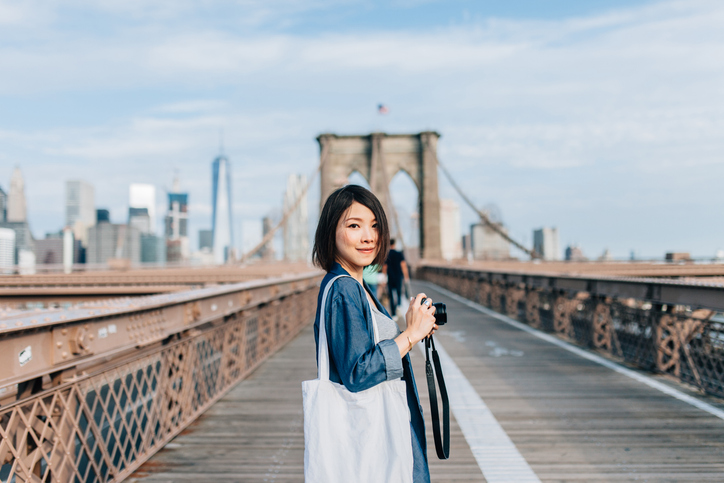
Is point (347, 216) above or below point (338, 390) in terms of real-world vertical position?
above

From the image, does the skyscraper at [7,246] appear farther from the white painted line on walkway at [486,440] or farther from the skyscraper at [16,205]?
the white painted line on walkway at [486,440]

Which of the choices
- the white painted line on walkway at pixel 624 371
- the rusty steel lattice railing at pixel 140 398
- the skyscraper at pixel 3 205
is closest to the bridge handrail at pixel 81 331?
the rusty steel lattice railing at pixel 140 398

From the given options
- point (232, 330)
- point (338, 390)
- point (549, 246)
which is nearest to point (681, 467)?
point (338, 390)

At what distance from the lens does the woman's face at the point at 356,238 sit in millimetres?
1634

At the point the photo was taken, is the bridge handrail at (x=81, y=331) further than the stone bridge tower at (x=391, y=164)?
No

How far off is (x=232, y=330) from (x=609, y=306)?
446 cm

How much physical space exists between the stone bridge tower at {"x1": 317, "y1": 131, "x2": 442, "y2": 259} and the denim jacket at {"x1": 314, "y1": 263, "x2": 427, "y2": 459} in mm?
42925

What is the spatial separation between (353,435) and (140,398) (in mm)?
2374

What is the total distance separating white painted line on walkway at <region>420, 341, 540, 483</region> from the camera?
3.07 m

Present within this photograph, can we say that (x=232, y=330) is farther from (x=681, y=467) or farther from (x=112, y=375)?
(x=681, y=467)

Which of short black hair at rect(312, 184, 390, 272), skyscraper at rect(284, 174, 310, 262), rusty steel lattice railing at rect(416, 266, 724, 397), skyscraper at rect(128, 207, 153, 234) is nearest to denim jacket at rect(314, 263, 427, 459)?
short black hair at rect(312, 184, 390, 272)

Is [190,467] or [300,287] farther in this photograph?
[300,287]

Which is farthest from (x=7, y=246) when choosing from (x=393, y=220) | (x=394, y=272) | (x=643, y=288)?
(x=643, y=288)

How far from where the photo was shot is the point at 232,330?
5332 mm
